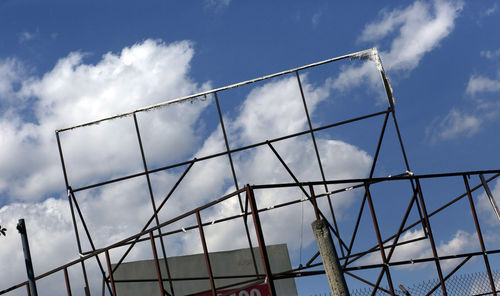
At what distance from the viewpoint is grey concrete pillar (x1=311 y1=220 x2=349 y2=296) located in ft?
29.2

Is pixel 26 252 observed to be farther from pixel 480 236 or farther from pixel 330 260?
pixel 480 236

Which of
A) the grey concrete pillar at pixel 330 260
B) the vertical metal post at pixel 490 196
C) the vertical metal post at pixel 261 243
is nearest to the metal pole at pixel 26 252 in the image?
the vertical metal post at pixel 261 243

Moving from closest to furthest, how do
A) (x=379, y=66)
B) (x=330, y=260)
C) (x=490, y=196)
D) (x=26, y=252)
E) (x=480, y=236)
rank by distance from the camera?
(x=330, y=260), (x=26, y=252), (x=480, y=236), (x=490, y=196), (x=379, y=66)

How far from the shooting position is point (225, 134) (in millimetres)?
16781

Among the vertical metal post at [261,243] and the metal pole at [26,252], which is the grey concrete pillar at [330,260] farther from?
the metal pole at [26,252]

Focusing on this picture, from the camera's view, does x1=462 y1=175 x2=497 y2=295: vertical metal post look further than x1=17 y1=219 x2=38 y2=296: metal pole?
Yes

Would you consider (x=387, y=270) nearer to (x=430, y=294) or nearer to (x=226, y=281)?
(x=430, y=294)

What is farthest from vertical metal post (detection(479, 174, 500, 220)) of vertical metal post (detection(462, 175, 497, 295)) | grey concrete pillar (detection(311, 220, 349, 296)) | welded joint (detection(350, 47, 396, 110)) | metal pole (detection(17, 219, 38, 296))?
metal pole (detection(17, 219, 38, 296))

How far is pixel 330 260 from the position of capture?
902 cm

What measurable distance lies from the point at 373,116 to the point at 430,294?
14.2 feet

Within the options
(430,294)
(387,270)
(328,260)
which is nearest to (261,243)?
(328,260)

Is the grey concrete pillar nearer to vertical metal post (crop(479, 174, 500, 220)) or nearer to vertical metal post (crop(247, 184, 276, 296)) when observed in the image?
vertical metal post (crop(247, 184, 276, 296))

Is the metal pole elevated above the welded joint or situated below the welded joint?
below

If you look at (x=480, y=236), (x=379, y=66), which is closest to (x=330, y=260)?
(x=480, y=236)
